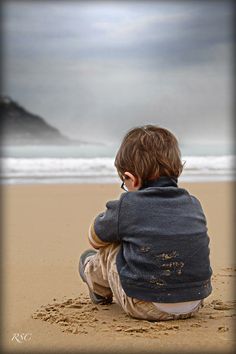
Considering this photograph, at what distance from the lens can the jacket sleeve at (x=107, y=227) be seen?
2.55m

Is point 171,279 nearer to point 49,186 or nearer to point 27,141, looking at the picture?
point 49,186

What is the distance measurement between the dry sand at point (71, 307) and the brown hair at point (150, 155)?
1.86 ft

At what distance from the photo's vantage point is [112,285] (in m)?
2.68

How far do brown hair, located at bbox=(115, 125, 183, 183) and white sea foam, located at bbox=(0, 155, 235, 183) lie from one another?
21.6 ft

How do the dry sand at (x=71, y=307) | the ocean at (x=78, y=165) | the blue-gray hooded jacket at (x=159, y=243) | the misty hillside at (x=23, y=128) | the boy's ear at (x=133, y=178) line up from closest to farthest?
1. the dry sand at (x=71, y=307)
2. the blue-gray hooded jacket at (x=159, y=243)
3. the boy's ear at (x=133, y=178)
4. the ocean at (x=78, y=165)
5. the misty hillside at (x=23, y=128)

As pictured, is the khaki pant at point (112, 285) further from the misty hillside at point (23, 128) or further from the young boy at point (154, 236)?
the misty hillside at point (23, 128)

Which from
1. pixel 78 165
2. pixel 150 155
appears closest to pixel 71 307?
pixel 150 155

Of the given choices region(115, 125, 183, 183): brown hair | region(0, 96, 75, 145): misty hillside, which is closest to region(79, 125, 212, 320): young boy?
region(115, 125, 183, 183): brown hair

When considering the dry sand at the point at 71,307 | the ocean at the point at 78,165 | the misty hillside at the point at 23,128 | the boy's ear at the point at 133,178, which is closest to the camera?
the dry sand at the point at 71,307

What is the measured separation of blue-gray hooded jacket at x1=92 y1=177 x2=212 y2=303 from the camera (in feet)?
8.25

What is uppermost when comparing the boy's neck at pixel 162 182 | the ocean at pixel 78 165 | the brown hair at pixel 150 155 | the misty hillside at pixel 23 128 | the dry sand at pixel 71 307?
the brown hair at pixel 150 155

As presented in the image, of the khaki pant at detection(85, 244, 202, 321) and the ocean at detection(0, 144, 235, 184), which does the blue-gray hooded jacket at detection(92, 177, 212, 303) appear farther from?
the ocean at detection(0, 144, 235, 184)

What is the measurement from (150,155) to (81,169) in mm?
8849

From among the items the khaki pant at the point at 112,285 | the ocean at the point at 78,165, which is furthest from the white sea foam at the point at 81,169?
the khaki pant at the point at 112,285
